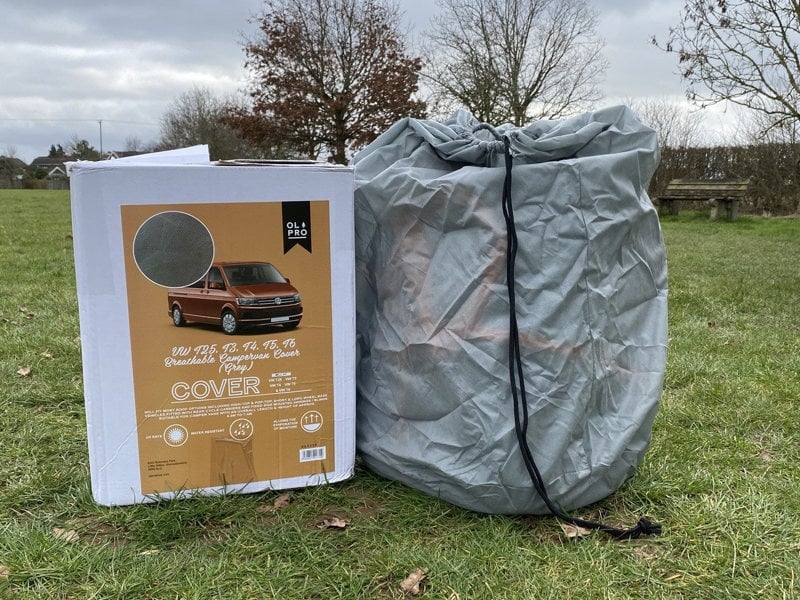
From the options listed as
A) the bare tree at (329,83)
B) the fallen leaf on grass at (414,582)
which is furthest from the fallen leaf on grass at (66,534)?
the bare tree at (329,83)

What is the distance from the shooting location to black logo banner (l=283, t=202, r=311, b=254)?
6.32 feet

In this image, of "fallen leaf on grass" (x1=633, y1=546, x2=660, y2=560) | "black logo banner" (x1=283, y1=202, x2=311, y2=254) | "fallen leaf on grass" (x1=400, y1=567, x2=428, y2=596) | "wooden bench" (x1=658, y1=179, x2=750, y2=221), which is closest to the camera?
"fallen leaf on grass" (x1=400, y1=567, x2=428, y2=596)

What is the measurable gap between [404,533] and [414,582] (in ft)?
0.75

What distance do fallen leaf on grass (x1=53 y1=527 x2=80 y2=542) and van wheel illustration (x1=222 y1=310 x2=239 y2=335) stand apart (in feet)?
2.42

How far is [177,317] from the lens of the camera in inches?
74.7

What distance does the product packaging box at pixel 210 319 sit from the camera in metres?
1.82

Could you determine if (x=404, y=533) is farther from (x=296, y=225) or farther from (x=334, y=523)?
(x=296, y=225)

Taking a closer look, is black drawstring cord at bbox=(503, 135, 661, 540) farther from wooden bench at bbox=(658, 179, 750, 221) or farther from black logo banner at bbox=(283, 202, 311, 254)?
wooden bench at bbox=(658, 179, 750, 221)

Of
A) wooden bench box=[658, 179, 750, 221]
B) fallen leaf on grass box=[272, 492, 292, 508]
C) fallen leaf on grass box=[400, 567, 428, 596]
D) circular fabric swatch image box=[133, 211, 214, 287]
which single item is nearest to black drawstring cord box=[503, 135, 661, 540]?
fallen leaf on grass box=[400, 567, 428, 596]

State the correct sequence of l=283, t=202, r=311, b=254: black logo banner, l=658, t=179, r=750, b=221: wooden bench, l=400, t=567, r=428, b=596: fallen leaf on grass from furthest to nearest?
l=658, t=179, r=750, b=221: wooden bench → l=283, t=202, r=311, b=254: black logo banner → l=400, t=567, r=428, b=596: fallen leaf on grass

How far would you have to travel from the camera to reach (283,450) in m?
2.08

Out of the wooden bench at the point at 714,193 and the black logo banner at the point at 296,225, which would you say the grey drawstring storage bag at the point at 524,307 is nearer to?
the black logo banner at the point at 296,225

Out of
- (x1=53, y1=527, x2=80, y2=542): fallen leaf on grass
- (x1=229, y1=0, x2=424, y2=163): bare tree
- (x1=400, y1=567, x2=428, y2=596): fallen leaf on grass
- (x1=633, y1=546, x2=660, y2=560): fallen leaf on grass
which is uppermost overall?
(x1=229, y1=0, x2=424, y2=163): bare tree

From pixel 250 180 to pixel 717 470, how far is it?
1924mm
